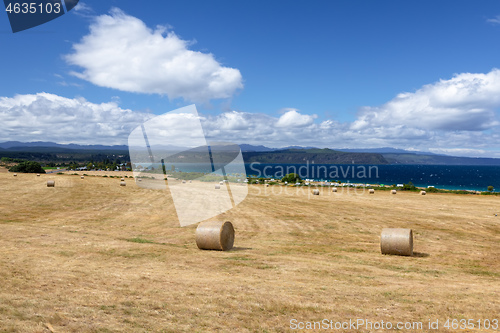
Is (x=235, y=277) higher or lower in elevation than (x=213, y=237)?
lower

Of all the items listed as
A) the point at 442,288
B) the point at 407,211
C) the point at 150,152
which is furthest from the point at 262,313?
the point at 407,211

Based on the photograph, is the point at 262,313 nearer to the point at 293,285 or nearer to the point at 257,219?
the point at 293,285

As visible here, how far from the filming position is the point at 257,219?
95.3 ft

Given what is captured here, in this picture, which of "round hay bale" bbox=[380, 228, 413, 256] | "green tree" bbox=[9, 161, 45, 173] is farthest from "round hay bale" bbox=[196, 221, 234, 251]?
"green tree" bbox=[9, 161, 45, 173]

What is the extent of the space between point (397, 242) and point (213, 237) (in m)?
9.61

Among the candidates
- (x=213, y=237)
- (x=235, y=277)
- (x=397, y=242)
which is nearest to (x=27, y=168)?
(x=213, y=237)

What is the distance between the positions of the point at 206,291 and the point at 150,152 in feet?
36.9

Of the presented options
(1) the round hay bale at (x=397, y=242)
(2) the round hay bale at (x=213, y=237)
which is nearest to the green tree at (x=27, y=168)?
(2) the round hay bale at (x=213, y=237)

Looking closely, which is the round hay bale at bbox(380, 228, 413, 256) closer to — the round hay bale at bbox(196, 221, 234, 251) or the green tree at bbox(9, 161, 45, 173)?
the round hay bale at bbox(196, 221, 234, 251)

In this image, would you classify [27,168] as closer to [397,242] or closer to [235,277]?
[235,277]

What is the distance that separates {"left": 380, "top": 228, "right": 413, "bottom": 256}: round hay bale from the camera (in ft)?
55.8

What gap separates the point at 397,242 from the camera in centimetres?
1716

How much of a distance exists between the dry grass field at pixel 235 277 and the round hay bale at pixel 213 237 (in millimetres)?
515

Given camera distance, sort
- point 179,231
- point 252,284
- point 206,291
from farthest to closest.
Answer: point 179,231, point 252,284, point 206,291
